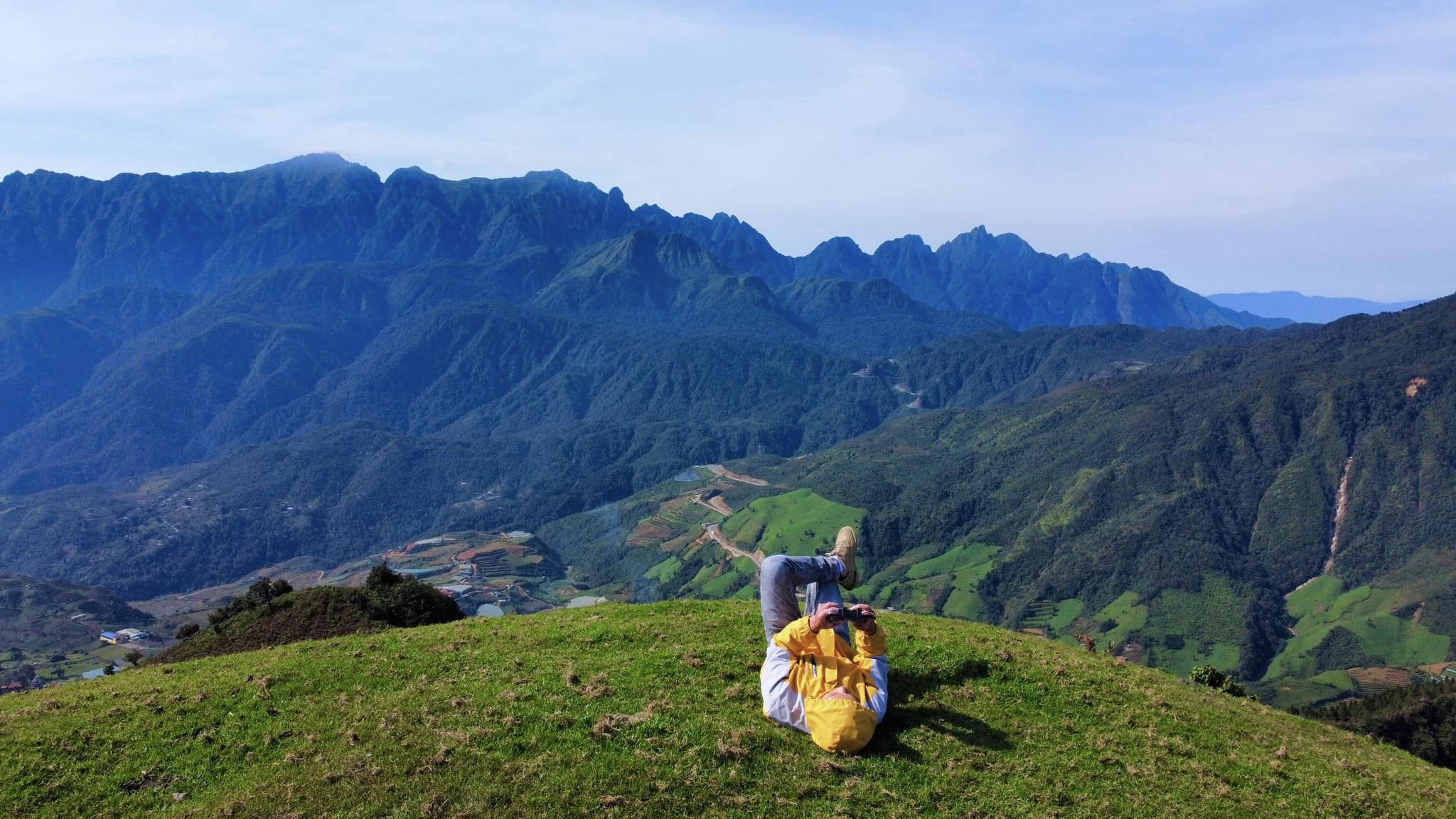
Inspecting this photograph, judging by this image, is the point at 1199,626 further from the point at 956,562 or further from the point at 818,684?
the point at 818,684

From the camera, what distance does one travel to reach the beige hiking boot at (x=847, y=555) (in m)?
18.6

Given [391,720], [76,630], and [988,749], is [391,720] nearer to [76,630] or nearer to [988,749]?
[988,749]

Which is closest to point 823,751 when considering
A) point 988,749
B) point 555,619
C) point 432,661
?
point 988,749

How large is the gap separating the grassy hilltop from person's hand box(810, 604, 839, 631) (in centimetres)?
242

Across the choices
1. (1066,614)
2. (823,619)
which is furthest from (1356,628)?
(823,619)

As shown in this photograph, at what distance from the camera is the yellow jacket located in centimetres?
1662

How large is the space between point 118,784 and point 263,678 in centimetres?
427

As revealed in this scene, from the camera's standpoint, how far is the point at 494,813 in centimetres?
1428

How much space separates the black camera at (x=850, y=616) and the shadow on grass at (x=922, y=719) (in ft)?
8.01

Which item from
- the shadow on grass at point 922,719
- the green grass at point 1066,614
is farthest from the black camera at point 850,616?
the green grass at point 1066,614

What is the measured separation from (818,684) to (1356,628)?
17180 centimetres

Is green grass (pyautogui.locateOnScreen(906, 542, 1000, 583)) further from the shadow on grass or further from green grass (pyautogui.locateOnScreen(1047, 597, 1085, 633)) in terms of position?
the shadow on grass

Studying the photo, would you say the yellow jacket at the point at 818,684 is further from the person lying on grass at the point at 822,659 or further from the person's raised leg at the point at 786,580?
the person's raised leg at the point at 786,580

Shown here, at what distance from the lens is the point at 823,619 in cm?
1692
